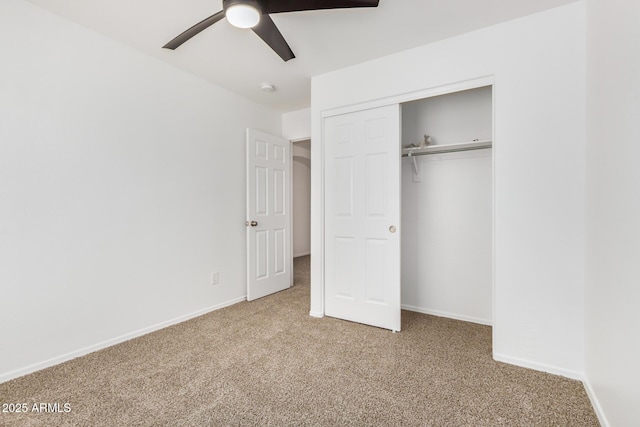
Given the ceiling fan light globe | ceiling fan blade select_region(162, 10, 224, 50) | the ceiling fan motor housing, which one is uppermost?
ceiling fan blade select_region(162, 10, 224, 50)

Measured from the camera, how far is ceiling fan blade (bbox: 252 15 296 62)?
173cm

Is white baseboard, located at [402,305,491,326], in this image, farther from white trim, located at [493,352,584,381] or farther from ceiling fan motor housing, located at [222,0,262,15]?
ceiling fan motor housing, located at [222,0,262,15]

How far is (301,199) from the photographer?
271 inches

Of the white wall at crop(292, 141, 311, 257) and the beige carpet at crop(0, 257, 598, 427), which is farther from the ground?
the white wall at crop(292, 141, 311, 257)

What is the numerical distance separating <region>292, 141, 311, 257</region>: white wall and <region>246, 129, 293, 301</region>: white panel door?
2.43 meters

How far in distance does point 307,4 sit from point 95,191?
211 cm

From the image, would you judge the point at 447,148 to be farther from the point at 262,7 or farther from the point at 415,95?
the point at 262,7

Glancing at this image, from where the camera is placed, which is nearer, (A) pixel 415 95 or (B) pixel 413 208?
(A) pixel 415 95

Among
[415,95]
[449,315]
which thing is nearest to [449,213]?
[449,315]

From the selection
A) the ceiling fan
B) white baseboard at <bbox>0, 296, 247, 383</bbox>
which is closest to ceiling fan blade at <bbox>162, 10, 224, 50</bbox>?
the ceiling fan

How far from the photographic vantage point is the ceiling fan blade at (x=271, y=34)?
1.73m

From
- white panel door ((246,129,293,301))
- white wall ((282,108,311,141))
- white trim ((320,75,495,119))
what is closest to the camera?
white trim ((320,75,495,119))

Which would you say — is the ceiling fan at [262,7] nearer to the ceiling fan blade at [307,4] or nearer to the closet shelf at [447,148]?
the ceiling fan blade at [307,4]

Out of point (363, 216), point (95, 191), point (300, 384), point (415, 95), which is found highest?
point (415, 95)
